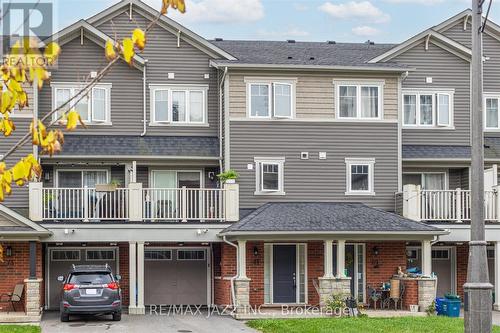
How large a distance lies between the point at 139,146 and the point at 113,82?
2.40m

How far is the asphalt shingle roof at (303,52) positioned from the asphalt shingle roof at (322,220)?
468 cm

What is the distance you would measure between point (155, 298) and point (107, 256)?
212 centimetres

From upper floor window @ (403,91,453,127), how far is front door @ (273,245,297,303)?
643 cm

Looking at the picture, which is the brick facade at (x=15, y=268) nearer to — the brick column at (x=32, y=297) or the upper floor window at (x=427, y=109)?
the brick column at (x=32, y=297)

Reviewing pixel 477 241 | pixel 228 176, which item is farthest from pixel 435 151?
pixel 477 241

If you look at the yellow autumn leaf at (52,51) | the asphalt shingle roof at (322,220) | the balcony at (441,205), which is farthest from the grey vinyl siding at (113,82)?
the yellow autumn leaf at (52,51)

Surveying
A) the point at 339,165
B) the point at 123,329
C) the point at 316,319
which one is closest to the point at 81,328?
the point at 123,329

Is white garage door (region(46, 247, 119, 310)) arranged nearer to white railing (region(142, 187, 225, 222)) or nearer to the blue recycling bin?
white railing (region(142, 187, 225, 222))

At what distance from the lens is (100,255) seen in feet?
96.6

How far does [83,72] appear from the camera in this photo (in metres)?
29.1

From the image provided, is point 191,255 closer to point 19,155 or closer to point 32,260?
point 32,260

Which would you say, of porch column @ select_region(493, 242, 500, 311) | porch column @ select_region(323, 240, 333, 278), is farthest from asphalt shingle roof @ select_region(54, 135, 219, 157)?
porch column @ select_region(493, 242, 500, 311)

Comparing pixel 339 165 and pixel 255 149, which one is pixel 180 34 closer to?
pixel 255 149

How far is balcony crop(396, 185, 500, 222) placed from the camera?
27938 mm
